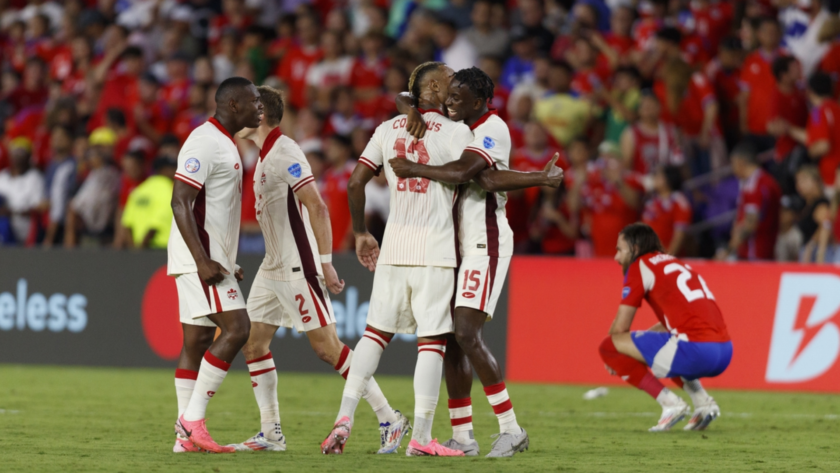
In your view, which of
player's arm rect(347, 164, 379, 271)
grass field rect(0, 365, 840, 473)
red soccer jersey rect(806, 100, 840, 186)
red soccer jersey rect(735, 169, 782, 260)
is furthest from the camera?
red soccer jersey rect(806, 100, 840, 186)

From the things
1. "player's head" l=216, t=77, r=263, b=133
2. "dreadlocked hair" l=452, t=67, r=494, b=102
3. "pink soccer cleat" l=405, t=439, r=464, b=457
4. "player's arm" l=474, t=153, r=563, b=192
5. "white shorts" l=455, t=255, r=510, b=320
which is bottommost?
"pink soccer cleat" l=405, t=439, r=464, b=457

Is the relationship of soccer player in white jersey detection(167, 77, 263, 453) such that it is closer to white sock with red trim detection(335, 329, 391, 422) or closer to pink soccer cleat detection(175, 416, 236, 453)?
pink soccer cleat detection(175, 416, 236, 453)

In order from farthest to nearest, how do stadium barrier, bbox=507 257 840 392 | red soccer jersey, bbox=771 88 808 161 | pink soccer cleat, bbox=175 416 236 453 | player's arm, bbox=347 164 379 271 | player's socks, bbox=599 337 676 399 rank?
red soccer jersey, bbox=771 88 808 161 → stadium barrier, bbox=507 257 840 392 → player's socks, bbox=599 337 676 399 → player's arm, bbox=347 164 379 271 → pink soccer cleat, bbox=175 416 236 453

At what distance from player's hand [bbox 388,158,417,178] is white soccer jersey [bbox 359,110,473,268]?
0.30ft

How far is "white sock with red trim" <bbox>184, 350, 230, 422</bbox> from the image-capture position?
6.16 metres

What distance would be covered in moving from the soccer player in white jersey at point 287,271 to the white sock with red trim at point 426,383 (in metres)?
0.25

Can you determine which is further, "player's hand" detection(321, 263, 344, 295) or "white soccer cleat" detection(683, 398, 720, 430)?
"white soccer cleat" detection(683, 398, 720, 430)

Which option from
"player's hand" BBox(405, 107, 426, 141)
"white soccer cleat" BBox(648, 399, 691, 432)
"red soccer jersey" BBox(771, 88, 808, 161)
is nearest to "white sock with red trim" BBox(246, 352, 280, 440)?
"player's hand" BBox(405, 107, 426, 141)

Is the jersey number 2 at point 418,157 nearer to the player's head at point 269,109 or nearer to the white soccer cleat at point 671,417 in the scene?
the player's head at point 269,109

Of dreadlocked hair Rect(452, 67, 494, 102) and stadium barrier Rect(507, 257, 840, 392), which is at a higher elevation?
dreadlocked hair Rect(452, 67, 494, 102)

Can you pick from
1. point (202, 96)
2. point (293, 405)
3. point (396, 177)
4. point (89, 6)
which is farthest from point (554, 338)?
point (89, 6)

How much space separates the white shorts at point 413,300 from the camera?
20.3ft

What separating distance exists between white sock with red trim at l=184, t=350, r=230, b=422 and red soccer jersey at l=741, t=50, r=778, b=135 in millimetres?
9045

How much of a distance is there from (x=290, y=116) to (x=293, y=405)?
6325mm
